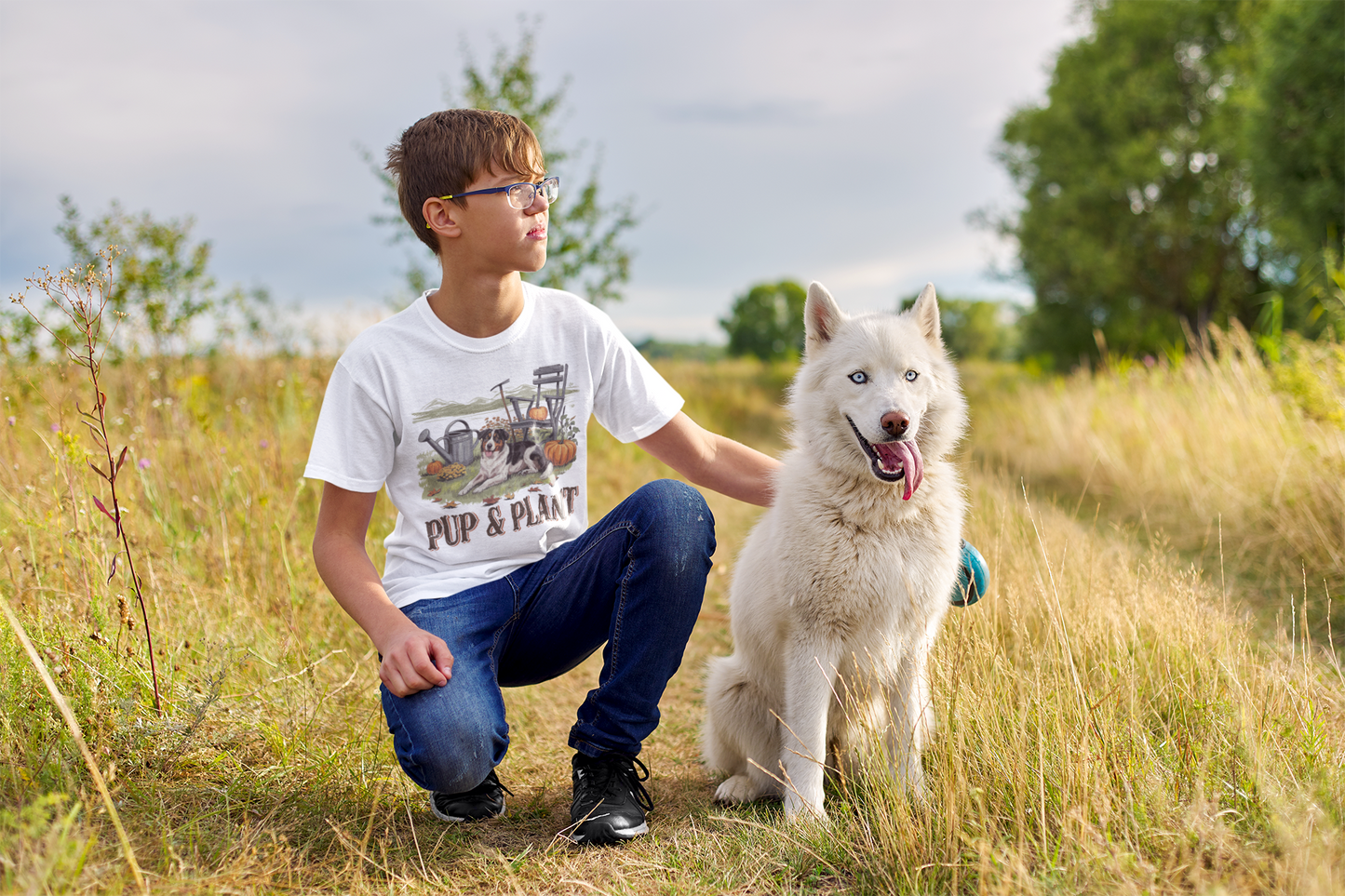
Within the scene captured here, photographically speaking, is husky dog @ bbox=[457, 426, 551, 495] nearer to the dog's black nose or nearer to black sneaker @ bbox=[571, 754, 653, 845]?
black sneaker @ bbox=[571, 754, 653, 845]

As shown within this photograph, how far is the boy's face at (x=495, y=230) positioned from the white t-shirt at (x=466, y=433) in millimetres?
227

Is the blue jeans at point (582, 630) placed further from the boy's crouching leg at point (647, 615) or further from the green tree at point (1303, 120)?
the green tree at point (1303, 120)

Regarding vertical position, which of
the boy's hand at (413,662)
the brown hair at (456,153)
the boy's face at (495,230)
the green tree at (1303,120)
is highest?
the green tree at (1303,120)

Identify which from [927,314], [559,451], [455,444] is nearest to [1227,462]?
[927,314]

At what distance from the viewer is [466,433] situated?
2555mm

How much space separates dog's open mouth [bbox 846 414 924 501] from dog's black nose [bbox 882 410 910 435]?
2.3 inches

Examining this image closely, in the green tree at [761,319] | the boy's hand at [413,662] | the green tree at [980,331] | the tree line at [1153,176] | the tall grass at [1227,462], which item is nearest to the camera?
the boy's hand at [413,662]

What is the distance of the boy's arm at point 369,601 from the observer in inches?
83.7

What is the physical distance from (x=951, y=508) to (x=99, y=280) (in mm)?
2737

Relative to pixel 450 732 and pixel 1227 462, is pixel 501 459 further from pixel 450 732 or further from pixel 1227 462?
pixel 1227 462

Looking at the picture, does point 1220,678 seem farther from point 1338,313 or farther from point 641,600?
point 1338,313

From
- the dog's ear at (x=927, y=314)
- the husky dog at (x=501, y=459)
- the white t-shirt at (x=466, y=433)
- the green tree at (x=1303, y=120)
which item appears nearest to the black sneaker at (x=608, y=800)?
the white t-shirt at (x=466, y=433)

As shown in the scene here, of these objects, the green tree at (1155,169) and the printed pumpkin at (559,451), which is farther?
the green tree at (1155,169)

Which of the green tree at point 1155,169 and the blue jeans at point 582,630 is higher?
the green tree at point 1155,169
